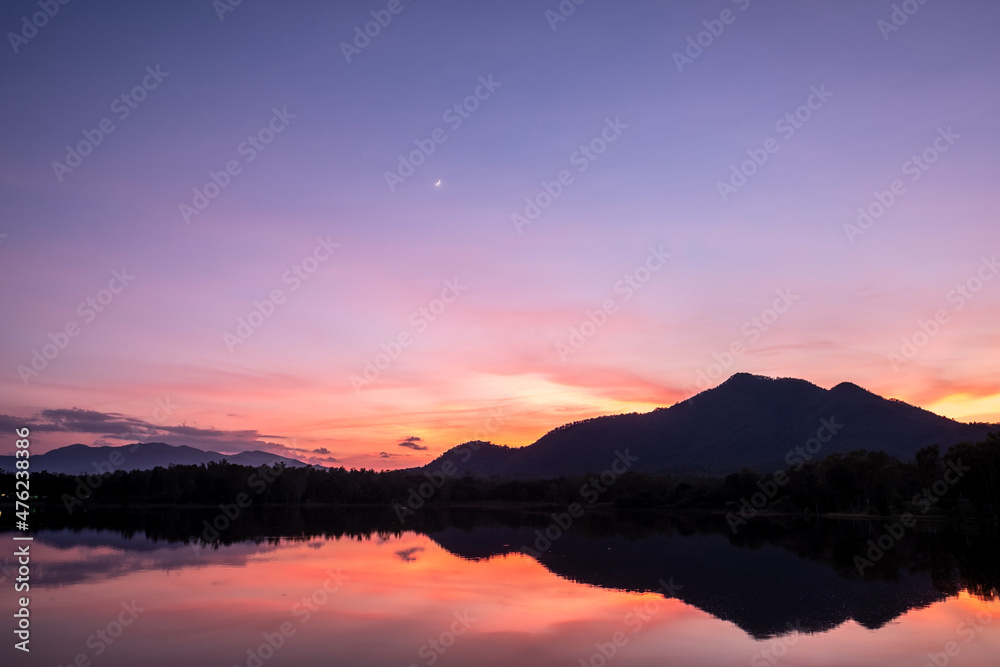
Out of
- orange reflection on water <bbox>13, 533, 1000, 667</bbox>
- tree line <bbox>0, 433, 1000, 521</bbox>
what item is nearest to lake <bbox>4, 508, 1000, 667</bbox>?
orange reflection on water <bbox>13, 533, 1000, 667</bbox>

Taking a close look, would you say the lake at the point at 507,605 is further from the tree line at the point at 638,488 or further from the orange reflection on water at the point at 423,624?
the tree line at the point at 638,488

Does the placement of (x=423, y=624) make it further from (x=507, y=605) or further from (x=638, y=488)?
(x=638, y=488)

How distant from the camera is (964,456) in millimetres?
68938

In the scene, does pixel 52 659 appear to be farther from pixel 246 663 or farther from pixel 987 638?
pixel 987 638

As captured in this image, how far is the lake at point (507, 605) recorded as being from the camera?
687 inches

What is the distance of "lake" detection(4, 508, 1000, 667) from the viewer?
17.4 meters

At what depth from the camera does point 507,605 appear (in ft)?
79.0

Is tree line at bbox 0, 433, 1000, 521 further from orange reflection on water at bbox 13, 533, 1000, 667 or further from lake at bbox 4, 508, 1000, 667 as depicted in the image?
orange reflection on water at bbox 13, 533, 1000, 667

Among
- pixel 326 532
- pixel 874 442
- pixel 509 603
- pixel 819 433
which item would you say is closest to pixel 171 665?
pixel 509 603

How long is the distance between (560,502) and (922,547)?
263 ft

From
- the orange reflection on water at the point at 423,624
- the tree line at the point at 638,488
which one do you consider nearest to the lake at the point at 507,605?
the orange reflection on water at the point at 423,624

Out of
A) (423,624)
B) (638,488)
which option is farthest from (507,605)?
(638,488)

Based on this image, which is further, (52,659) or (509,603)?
(509,603)

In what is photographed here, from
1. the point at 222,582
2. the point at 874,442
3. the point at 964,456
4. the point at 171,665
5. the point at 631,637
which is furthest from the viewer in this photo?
the point at 874,442
